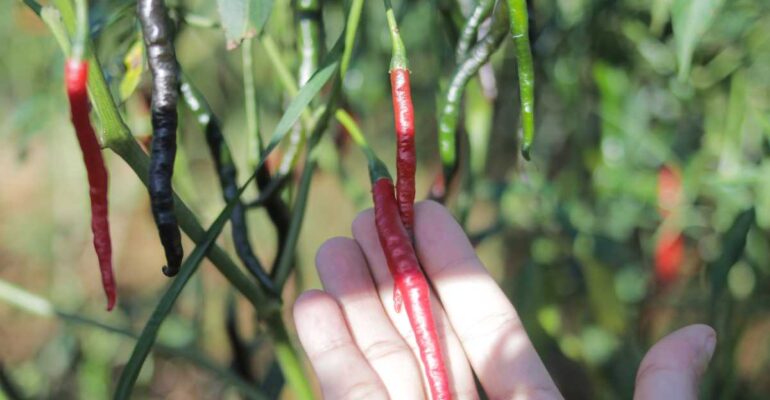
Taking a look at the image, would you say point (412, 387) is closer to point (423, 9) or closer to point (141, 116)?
point (141, 116)

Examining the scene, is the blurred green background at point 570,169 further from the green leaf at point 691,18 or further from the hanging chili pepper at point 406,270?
the hanging chili pepper at point 406,270

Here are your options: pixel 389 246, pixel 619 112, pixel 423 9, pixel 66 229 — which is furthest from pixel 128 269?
pixel 389 246

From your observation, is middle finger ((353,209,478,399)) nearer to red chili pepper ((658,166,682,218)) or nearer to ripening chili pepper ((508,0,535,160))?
ripening chili pepper ((508,0,535,160))

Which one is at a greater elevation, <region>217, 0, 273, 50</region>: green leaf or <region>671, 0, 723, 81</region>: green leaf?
<region>217, 0, 273, 50</region>: green leaf

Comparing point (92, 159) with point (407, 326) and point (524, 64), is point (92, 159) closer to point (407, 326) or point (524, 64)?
point (524, 64)

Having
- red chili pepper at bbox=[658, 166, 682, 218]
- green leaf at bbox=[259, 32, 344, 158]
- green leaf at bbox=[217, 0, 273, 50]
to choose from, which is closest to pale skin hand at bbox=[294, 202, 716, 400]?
green leaf at bbox=[259, 32, 344, 158]

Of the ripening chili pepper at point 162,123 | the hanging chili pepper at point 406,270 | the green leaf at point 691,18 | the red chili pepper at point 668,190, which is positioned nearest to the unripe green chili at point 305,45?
the hanging chili pepper at point 406,270
